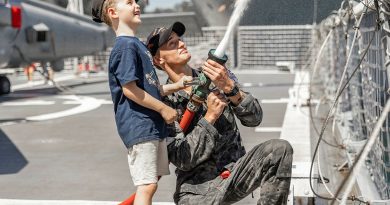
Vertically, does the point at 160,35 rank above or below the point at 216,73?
above

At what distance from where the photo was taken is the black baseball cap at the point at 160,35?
3926mm

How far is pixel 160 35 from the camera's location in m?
3.96

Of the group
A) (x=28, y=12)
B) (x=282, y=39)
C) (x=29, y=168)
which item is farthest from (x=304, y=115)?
(x=282, y=39)

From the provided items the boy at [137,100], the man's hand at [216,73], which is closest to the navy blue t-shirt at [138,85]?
the boy at [137,100]

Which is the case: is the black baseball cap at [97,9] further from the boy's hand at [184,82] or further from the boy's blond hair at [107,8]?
the boy's hand at [184,82]

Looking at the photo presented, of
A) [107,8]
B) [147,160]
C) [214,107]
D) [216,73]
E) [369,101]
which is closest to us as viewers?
[216,73]

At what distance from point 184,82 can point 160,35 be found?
0.38m

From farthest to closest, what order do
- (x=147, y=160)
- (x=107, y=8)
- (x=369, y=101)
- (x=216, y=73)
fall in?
(x=369, y=101)
(x=107, y=8)
(x=147, y=160)
(x=216, y=73)

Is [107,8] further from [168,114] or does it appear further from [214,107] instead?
[214,107]

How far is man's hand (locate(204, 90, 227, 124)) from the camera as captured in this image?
3643mm

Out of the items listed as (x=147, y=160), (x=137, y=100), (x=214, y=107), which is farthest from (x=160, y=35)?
(x=147, y=160)

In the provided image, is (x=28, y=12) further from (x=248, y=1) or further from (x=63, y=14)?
(x=248, y=1)

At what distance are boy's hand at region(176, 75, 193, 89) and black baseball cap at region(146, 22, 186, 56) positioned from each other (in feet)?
0.92

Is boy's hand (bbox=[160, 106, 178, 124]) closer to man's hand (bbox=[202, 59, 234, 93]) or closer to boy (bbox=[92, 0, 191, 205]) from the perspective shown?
boy (bbox=[92, 0, 191, 205])
